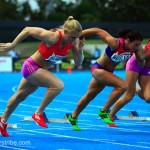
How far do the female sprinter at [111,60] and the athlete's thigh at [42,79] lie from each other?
46.9 inches

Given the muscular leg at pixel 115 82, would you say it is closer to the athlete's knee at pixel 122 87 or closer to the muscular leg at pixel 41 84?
the athlete's knee at pixel 122 87

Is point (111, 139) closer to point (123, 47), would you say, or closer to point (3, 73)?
point (123, 47)

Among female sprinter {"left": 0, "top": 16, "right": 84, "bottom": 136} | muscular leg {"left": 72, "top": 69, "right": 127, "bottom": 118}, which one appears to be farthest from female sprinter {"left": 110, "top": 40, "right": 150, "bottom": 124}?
female sprinter {"left": 0, "top": 16, "right": 84, "bottom": 136}

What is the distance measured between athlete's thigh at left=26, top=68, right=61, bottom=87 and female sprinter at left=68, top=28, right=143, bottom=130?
1.19 meters

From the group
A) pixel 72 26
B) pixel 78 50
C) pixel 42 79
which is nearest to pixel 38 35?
pixel 72 26

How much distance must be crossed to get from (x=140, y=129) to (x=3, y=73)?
83.4ft

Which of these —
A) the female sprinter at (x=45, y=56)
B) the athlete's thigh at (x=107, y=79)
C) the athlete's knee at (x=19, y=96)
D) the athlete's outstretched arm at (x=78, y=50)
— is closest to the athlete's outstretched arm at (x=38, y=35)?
the female sprinter at (x=45, y=56)

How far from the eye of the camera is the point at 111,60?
1019cm

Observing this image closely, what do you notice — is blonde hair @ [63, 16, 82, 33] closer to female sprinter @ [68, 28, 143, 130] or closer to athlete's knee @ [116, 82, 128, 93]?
female sprinter @ [68, 28, 143, 130]

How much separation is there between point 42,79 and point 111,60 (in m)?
1.71

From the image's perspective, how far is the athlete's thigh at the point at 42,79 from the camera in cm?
912

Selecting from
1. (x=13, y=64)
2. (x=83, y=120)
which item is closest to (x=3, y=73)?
(x=13, y=64)

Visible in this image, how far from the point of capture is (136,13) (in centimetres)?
7275

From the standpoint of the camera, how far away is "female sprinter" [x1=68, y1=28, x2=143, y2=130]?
9.81 m
